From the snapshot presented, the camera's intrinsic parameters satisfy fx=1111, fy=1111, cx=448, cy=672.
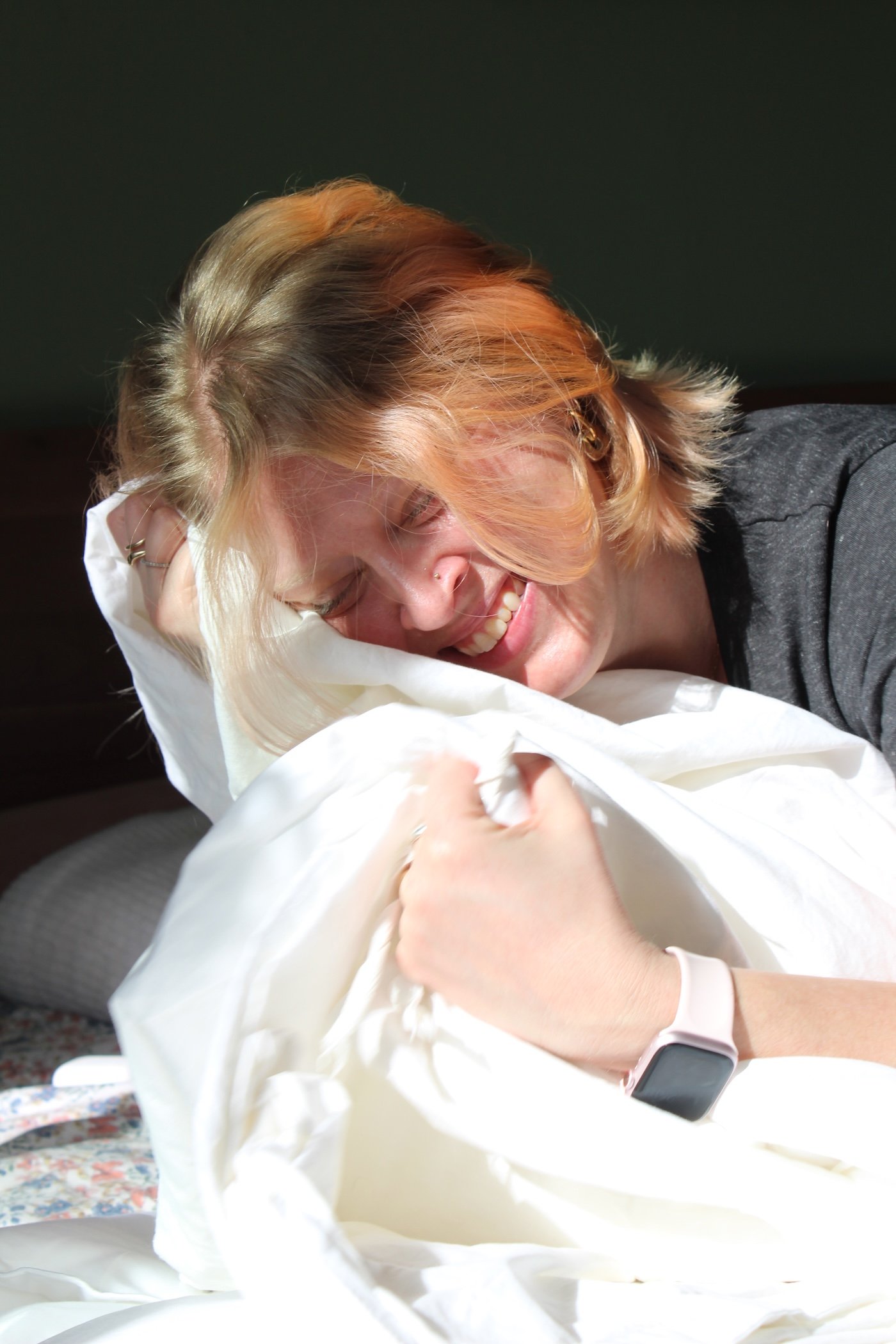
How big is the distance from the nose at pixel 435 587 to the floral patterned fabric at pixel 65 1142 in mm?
623

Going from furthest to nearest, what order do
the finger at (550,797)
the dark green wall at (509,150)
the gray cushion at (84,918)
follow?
the dark green wall at (509,150) < the gray cushion at (84,918) < the finger at (550,797)

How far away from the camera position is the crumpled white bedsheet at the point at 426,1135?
0.63 meters

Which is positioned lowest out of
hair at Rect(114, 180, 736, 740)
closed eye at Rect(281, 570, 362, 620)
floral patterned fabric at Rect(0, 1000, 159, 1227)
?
floral patterned fabric at Rect(0, 1000, 159, 1227)

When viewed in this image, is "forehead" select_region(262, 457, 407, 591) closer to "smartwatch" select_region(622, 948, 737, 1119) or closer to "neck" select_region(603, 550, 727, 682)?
"neck" select_region(603, 550, 727, 682)

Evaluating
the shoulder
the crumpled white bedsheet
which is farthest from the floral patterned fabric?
the shoulder

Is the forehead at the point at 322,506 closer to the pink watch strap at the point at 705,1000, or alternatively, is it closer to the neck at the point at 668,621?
the neck at the point at 668,621

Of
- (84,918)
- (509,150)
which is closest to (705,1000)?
(84,918)

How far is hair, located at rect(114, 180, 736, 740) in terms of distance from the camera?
95 centimetres

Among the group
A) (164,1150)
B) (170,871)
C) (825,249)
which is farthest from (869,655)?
(825,249)

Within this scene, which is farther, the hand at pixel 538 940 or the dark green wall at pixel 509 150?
the dark green wall at pixel 509 150

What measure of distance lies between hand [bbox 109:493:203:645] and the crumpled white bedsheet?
0.44m

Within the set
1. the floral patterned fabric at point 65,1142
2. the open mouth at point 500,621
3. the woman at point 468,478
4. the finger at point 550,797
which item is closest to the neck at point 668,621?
the woman at point 468,478

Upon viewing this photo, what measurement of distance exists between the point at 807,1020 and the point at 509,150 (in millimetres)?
1898

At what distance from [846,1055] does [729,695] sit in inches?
15.1
